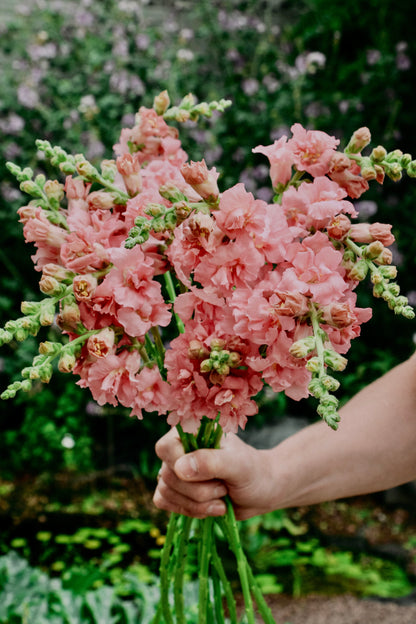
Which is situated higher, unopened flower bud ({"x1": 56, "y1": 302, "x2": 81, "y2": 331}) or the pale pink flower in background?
the pale pink flower in background

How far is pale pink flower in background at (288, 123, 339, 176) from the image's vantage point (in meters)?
0.80

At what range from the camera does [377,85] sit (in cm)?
336

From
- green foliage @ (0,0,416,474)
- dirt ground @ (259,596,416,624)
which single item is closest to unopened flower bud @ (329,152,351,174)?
dirt ground @ (259,596,416,624)

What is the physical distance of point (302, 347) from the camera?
2.15 feet

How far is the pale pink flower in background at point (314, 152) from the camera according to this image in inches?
31.4

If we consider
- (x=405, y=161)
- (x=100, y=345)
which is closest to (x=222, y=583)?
(x=100, y=345)

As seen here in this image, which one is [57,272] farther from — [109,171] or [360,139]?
[360,139]

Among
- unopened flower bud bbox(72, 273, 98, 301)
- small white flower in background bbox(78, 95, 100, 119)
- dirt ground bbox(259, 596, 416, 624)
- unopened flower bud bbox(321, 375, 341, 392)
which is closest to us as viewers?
unopened flower bud bbox(321, 375, 341, 392)

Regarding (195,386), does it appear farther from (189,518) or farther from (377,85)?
(377,85)

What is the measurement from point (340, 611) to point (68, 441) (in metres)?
1.51

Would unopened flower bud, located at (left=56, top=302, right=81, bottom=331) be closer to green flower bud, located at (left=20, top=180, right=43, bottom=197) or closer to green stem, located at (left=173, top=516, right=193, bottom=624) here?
green flower bud, located at (left=20, top=180, right=43, bottom=197)

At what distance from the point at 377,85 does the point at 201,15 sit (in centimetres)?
120

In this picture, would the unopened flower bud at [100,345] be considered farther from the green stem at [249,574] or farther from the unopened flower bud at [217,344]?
the green stem at [249,574]

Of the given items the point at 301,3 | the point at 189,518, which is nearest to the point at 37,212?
the point at 189,518
